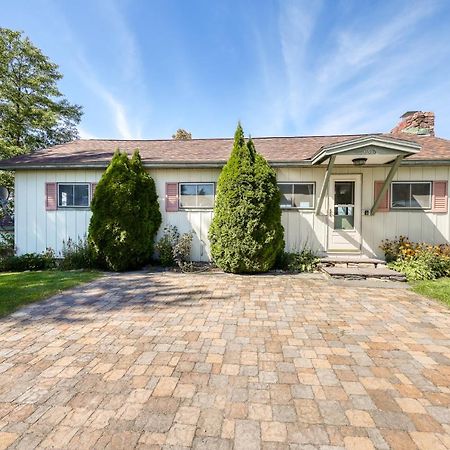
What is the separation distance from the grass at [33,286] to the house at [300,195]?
2.06 m

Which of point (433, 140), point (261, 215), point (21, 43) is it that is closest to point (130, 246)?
point (261, 215)

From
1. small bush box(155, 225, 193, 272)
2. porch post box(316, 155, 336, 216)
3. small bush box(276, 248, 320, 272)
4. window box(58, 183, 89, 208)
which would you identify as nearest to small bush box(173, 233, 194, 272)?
small bush box(155, 225, 193, 272)

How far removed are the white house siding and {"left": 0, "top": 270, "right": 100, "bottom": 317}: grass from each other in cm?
207

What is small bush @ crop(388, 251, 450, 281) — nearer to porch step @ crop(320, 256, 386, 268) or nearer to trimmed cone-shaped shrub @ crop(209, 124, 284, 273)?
porch step @ crop(320, 256, 386, 268)

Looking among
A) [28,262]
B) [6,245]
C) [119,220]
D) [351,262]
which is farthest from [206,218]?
[6,245]

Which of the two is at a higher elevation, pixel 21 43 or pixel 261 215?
pixel 21 43

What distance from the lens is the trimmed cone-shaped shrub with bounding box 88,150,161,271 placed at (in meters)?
7.07

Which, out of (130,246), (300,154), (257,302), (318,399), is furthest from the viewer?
(300,154)

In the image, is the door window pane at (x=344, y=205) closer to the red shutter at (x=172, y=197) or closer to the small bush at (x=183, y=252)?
the small bush at (x=183, y=252)

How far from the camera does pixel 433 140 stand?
902cm

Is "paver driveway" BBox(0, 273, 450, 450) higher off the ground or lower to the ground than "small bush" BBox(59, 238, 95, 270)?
lower

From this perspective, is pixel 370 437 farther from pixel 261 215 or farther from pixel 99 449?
pixel 261 215

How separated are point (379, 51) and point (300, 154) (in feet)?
11.7

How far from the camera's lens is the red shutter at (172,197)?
820cm
